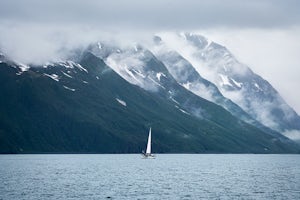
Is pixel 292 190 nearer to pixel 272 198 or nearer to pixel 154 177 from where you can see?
pixel 272 198

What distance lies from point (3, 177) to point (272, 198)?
79.0 m

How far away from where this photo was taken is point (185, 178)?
591 feet

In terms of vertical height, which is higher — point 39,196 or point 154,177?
point 154,177

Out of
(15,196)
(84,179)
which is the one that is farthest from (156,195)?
(84,179)

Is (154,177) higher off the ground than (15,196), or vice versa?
(154,177)

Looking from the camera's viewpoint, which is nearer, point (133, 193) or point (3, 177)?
point (133, 193)

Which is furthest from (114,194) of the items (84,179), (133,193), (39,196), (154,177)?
(154,177)

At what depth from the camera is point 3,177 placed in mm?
176500

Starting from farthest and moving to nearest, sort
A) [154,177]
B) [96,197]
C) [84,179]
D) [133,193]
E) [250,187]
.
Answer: [154,177], [84,179], [250,187], [133,193], [96,197]

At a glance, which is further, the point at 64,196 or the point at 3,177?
the point at 3,177

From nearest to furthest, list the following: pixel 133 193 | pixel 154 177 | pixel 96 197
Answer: pixel 96 197
pixel 133 193
pixel 154 177

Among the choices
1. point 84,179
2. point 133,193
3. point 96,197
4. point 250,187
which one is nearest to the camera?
point 96,197

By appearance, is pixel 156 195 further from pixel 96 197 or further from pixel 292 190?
pixel 292 190

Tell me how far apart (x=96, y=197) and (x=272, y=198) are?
32.8 meters
